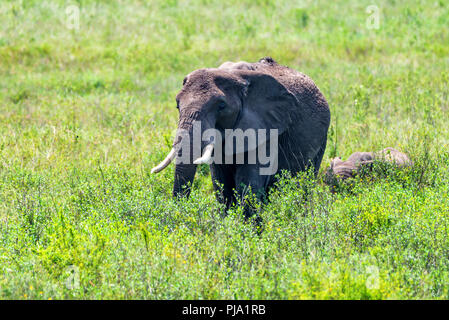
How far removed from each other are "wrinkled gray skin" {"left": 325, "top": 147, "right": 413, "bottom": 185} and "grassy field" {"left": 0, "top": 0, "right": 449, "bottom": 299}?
18 cm

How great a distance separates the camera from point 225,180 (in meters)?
6.86

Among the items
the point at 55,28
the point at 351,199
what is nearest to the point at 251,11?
the point at 55,28

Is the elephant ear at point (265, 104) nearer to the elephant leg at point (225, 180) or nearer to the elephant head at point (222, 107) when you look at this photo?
the elephant head at point (222, 107)

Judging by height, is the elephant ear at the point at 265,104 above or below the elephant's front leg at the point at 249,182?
above

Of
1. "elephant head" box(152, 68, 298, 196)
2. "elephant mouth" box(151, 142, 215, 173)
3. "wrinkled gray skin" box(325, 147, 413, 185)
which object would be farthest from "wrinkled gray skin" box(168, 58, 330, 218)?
"wrinkled gray skin" box(325, 147, 413, 185)

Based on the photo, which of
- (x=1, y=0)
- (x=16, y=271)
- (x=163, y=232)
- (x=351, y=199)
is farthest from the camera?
(x=1, y=0)

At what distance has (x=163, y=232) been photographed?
5.82 metres

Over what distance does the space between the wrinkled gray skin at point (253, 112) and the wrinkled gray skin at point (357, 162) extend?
290 millimetres

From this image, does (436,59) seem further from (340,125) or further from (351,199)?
(351,199)

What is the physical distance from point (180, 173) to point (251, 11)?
14683 mm

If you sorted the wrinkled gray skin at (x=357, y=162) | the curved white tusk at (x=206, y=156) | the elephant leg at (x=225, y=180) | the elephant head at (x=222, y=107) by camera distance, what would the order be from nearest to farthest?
1. the curved white tusk at (x=206, y=156)
2. the elephant head at (x=222, y=107)
3. the elephant leg at (x=225, y=180)
4. the wrinkled gray skin at (x=357, y=162)

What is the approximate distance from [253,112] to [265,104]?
20 centimetres

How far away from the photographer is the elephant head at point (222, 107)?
5.81 meters

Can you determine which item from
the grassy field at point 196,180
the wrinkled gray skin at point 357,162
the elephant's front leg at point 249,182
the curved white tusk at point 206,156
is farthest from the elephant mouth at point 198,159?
the wrinkled gray skin at point 357,162
